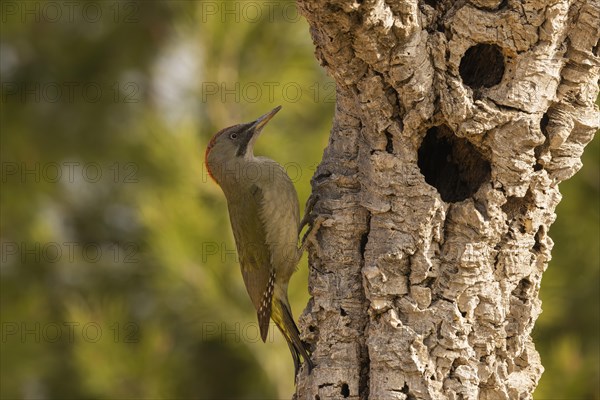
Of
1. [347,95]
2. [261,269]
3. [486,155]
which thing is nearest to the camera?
[486,155]

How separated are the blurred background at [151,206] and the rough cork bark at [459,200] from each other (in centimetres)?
254

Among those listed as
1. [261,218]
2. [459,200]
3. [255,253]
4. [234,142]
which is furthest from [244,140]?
[459,200]

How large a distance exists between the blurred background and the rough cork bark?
2540mm

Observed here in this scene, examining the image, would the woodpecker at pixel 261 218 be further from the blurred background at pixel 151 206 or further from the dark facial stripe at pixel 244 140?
the blurred background at pixel 151 206

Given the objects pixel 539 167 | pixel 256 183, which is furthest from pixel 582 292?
pixel 539 167

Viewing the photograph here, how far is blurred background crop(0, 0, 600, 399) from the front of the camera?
21.3 ft

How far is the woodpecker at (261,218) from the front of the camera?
458 cm

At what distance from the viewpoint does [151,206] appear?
6750 millimetres

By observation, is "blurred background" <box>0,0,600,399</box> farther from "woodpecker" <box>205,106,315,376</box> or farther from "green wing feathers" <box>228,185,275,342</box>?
"green wing feathers" <box>228,185,275,342</box>

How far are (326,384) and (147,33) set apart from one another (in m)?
6.09

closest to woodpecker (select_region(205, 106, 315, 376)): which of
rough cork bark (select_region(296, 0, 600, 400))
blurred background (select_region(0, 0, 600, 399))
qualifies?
blurred background (select_region(0, 0, 600, 399))

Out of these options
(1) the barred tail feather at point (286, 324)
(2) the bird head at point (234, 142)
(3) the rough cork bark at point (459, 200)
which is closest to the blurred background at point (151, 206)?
(2) the bird head at point (234, 142)

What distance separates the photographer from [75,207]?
8.99m

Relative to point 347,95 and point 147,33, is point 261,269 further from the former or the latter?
point 147,33
